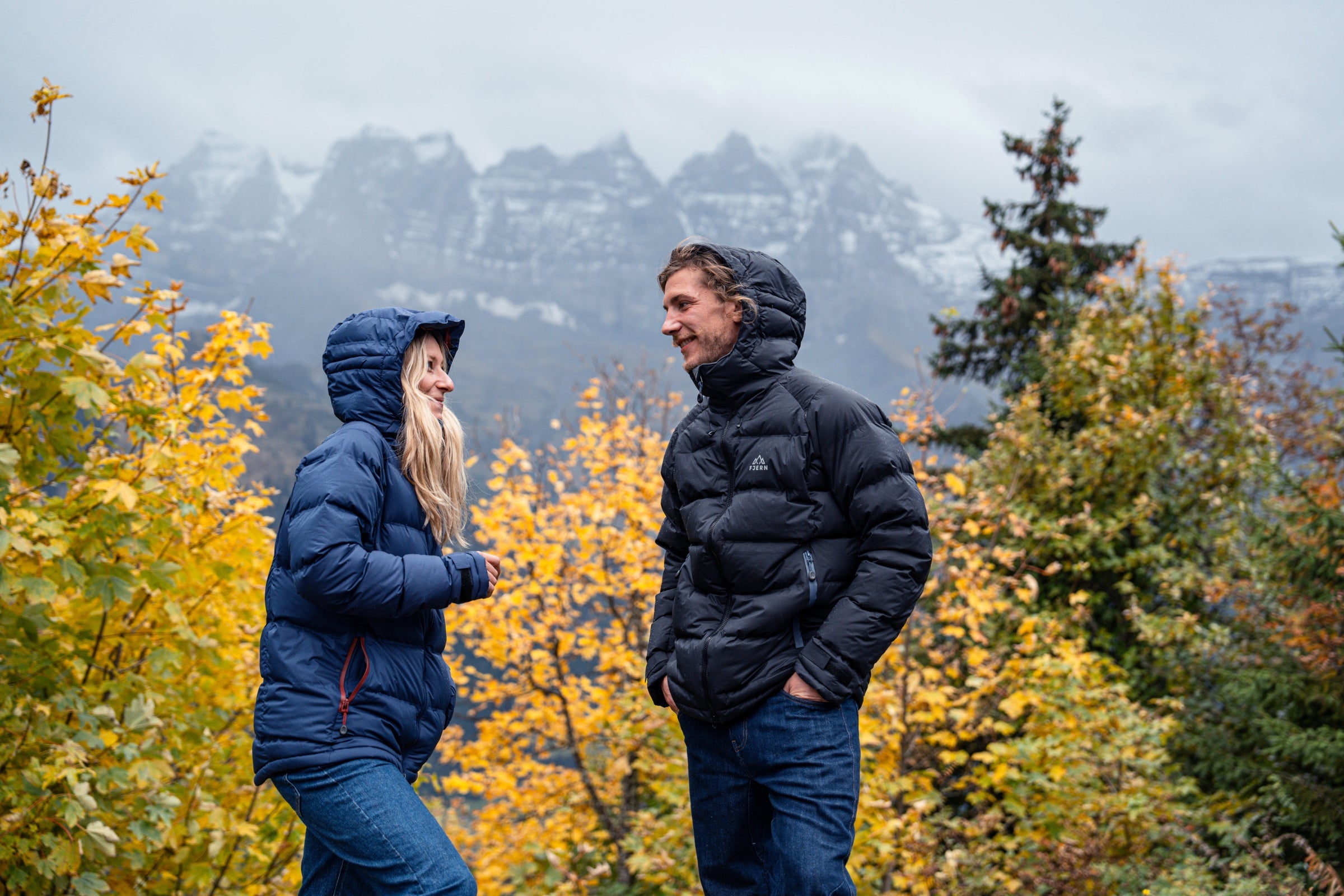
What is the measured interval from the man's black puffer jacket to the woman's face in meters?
0.67

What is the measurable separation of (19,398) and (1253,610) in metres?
8.90

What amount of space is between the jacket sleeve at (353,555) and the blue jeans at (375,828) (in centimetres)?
36

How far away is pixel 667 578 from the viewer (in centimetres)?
271

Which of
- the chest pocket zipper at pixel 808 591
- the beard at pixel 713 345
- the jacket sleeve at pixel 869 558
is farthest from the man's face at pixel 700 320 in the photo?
the chest pocket zipper at pixel 808 591

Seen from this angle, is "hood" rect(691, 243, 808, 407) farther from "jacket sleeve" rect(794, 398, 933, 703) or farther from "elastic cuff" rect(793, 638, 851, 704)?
"elastic cuff" rect(793, 638, 851, 704)

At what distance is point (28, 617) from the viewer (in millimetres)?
3102

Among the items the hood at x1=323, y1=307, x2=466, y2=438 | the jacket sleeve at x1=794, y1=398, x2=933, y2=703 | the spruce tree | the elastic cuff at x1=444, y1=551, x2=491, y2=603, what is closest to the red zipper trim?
the elastic cuff at x1=444, y1=551, x2=491, y2=603

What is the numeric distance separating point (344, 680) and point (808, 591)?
1092mm

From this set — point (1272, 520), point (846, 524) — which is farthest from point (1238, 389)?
point (846, 524)

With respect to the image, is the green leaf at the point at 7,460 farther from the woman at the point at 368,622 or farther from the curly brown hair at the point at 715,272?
the curly brown hair at the point at 715,272

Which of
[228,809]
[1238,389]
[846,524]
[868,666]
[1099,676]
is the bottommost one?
[228,809]

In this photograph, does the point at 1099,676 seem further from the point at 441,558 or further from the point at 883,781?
the point at 441,558

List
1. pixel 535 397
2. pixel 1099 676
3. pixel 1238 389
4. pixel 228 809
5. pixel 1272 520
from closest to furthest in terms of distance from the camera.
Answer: pixel 228 809, pixel 1099 676, pixel 1272 520, pixel 1238 389, pixel 535 397

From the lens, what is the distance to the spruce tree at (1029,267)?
52.1 feet
